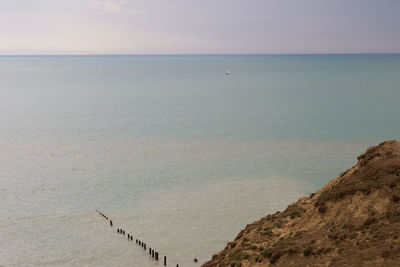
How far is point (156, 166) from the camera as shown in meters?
66.7

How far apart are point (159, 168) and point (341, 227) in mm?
42687

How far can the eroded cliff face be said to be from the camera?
23297 millimetres

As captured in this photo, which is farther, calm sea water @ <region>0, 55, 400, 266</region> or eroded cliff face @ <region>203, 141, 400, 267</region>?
calm sea water @ <region>0, 55, 400, 266</region>

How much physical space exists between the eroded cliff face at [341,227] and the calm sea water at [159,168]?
11.0 meters

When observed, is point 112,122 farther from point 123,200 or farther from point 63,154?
point 123,200

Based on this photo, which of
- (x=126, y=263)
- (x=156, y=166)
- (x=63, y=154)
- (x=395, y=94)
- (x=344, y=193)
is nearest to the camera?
(x=344, y=193)

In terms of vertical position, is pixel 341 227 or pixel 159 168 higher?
pixel 159 168

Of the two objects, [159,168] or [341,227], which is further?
[159,168]

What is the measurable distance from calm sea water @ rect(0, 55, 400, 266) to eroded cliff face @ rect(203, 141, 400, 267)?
11.0 meters

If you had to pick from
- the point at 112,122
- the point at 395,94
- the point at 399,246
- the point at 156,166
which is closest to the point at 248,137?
the point at 156,166

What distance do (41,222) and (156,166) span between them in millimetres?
23195

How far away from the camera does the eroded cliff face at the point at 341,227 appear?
23297 millimetres

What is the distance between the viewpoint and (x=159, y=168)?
65688 millimetres

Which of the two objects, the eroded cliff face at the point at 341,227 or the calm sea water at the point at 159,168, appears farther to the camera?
the calm sea water at the point at 159,168
